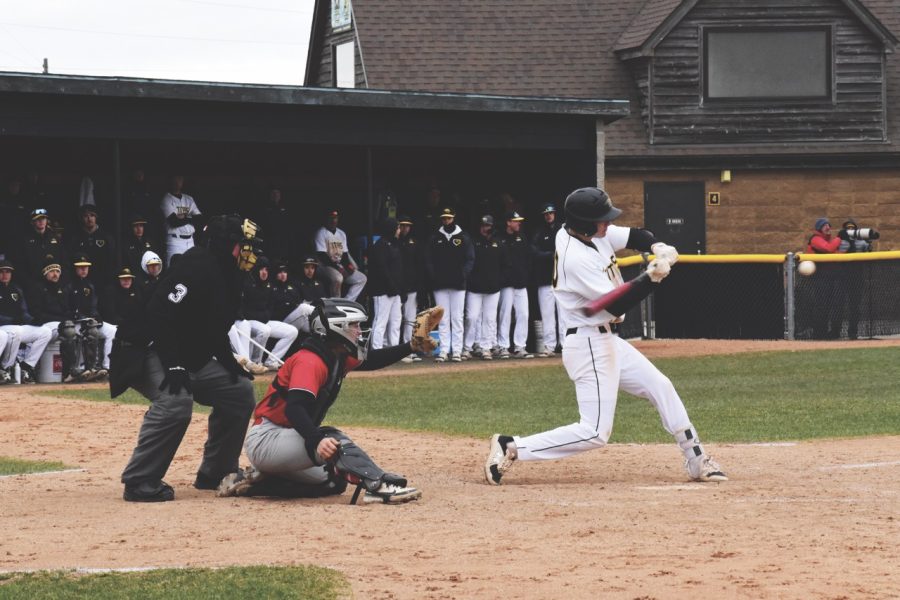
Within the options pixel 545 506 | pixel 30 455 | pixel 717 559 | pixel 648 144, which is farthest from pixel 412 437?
pixel 648 144

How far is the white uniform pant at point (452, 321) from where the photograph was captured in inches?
766

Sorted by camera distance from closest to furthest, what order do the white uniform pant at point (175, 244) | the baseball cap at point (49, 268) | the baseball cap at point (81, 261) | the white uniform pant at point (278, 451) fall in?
the white uniform pant at point (278, 451) < the baseball cap at point (49, 268) < the baseball cap at point (81, 261) < the white uniform pant at point (175, 244)

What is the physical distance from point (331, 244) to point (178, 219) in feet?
7.17

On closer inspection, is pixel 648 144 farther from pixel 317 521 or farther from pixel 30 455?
pixel 317 521

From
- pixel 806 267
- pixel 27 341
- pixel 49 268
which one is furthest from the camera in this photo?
pixel 806 267

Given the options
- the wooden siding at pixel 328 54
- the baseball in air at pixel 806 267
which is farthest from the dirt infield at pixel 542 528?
the wooden siding at pixel 328 54

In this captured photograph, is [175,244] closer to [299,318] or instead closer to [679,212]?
[299,318]

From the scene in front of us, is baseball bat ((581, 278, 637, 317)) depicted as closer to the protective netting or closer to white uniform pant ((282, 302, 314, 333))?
white uniform pant ((282, 302, 314, 333))

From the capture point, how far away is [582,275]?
8305mm

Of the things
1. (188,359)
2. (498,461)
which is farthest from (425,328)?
(188,359)

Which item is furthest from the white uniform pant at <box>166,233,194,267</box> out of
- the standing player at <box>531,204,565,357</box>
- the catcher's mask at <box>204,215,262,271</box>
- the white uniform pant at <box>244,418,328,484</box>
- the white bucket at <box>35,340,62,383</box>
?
the white uniform pant at <box>244,418,328,484</box>

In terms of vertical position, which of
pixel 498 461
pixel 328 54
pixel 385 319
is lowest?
pixel 498 461

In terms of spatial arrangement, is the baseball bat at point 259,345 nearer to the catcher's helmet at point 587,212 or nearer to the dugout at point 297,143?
the dugout at point 297,143

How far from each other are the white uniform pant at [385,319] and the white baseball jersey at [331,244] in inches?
37.0
